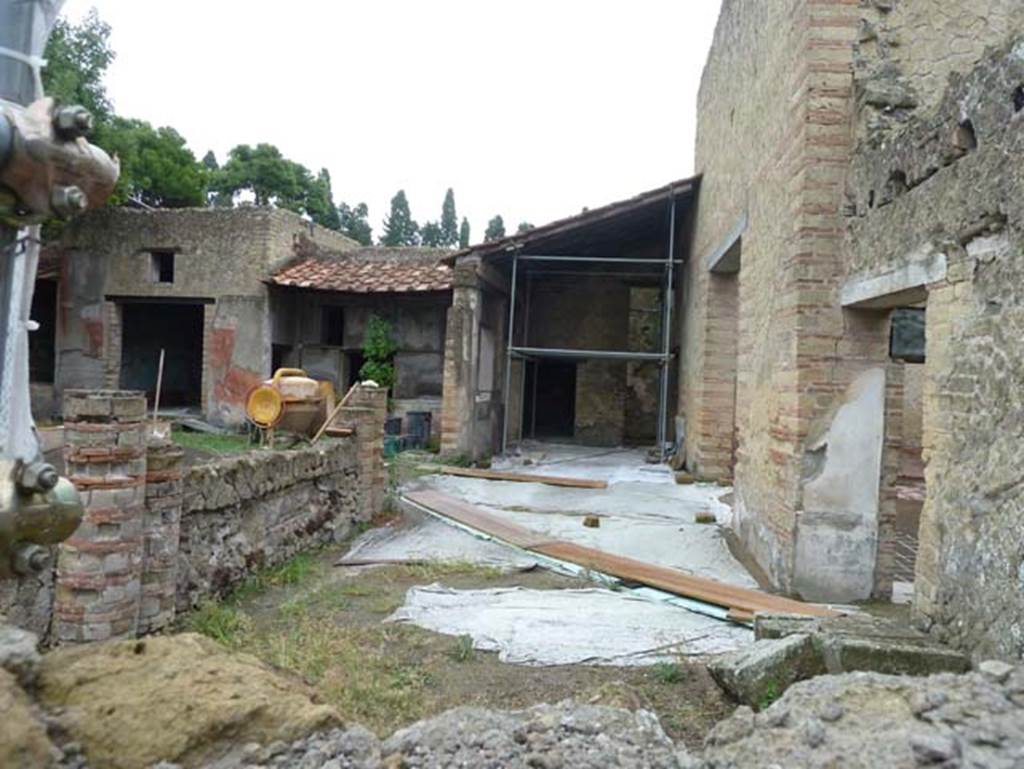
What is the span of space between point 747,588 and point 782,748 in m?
4.02

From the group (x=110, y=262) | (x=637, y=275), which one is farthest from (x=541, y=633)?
(x=110, y=262)

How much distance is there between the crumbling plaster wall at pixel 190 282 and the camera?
16.3 m

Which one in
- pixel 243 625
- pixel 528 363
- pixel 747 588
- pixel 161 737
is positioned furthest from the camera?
pixel 528 363

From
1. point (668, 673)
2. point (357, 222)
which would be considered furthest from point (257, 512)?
point (357, 222)

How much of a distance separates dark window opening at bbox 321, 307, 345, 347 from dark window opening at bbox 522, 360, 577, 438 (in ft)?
15.2

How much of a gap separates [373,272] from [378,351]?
5.34 feet

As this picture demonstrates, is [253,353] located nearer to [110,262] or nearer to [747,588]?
[110,262]

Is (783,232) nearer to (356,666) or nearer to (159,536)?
(356,666)

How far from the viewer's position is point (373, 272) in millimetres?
16234

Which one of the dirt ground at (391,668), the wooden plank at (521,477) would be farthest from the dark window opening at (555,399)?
the dirt ground at (391,668)

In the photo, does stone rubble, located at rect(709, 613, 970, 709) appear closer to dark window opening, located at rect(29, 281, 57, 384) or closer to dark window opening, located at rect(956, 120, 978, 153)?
dark window opening, located at rect(956, 120, 978, 153)

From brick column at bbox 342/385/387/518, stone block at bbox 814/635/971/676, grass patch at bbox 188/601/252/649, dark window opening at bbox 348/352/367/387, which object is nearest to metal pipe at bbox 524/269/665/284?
dark window opening at bbox 348/352/367/387

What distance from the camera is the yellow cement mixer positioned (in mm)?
10750

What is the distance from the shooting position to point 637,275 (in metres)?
16.1
